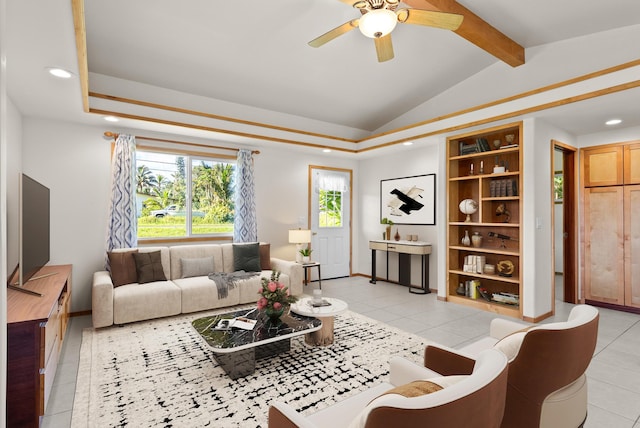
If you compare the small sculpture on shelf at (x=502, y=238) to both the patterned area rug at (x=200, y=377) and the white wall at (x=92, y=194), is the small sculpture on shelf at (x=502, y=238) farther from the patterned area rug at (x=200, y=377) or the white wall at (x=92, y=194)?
the patterned area rug at (x=200, y=377)

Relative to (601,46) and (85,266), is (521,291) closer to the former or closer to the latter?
(601,46)

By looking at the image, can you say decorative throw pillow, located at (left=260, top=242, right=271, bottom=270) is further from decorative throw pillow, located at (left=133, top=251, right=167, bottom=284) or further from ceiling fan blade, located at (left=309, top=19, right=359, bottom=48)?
ceiling fan blade, located at (left=309, top=19, right=359, bottom=48)

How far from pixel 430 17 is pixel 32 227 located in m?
3.62

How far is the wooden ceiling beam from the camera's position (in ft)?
10.1

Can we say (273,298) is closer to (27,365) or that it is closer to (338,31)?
(27,365)

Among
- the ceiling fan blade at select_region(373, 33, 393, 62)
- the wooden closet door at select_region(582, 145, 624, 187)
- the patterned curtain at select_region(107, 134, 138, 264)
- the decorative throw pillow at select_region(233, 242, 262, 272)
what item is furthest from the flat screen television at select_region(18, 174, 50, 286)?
the wooden closet door at select_region(582, 145, 624, 187)

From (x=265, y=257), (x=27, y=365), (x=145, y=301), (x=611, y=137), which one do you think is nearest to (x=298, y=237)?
(x=265, y=257)

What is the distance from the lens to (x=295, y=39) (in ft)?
12.8

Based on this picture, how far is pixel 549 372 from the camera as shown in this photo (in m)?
1.45

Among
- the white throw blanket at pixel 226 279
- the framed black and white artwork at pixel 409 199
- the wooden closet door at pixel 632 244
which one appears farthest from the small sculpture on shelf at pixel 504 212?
the white throw blanket at pixel 226 279

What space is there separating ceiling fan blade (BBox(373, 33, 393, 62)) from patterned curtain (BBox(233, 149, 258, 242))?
2847 millimetres

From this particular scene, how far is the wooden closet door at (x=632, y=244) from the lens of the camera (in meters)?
4.30

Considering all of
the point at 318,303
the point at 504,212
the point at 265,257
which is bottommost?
the point at 318,303

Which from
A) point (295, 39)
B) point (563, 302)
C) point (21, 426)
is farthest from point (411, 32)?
point (21, 426)
